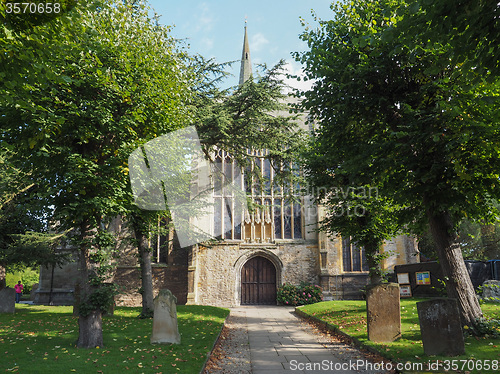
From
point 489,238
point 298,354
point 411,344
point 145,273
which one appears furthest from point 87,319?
point 489,238

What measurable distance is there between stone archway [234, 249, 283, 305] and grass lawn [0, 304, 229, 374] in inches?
449

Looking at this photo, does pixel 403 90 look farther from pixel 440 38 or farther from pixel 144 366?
pixel 144 366

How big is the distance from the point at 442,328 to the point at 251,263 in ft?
58.9

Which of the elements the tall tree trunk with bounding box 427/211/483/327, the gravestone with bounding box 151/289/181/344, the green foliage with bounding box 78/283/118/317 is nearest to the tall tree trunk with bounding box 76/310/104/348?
the green foliage with bounding box 78/283/118/317

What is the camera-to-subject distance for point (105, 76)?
28.0ft

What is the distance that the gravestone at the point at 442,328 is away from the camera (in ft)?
22.0

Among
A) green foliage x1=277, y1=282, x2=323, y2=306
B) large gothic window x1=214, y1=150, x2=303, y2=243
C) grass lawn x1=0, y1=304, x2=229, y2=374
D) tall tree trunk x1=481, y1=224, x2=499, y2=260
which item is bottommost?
green foliage x1=277, y1=282, x2=323, y2=306

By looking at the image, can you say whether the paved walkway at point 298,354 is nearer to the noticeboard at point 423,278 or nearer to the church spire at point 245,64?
the noticeboard at point 423,278

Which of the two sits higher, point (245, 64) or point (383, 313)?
point (245, 64)

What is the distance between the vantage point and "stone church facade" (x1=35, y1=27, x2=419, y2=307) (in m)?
22.8

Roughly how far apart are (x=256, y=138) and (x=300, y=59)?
Result: 22.4 ft

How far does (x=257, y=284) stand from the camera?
78.7 feet

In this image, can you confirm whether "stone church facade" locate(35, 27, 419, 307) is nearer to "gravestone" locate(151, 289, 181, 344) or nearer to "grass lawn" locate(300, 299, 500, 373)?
"grass lawn" locate(300, 299, 500, 373)

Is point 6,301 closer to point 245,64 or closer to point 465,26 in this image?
point 465,26
